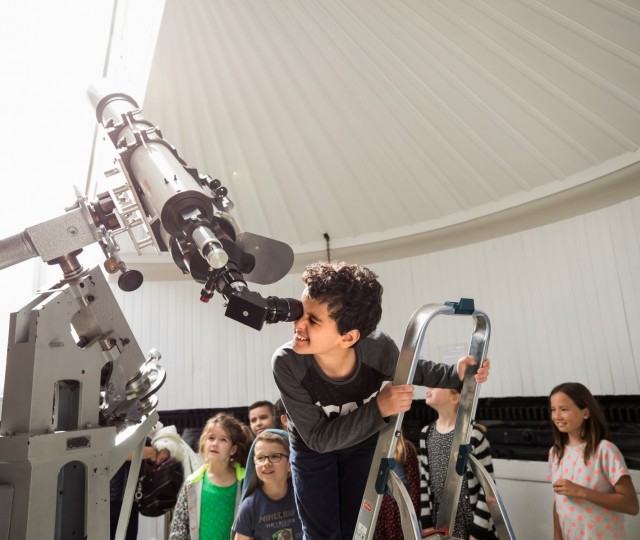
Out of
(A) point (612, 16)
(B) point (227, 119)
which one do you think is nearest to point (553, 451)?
(A) point (612, 16)

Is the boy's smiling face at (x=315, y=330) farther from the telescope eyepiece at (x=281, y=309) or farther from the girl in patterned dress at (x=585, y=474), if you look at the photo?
the girl in patterned dress at (x=585, y=474)

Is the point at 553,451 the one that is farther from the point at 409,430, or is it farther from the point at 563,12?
the point at 563,12

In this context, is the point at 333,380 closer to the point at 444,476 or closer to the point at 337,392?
the point at 337,392

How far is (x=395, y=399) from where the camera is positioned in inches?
62.9

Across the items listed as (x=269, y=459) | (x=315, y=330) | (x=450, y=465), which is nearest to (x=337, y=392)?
(x=315, y=330)

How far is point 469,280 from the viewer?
529cm

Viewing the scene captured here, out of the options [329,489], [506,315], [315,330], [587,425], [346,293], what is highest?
[506,315]

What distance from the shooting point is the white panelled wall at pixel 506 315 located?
14.0 ft

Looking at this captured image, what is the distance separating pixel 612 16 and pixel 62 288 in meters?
3.48

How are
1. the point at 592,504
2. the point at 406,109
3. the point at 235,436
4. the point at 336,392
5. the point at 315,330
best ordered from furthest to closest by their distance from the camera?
the point at 406,109, the point at 235,436, the point at 592,504, the point at 336,392, the point at 315,330

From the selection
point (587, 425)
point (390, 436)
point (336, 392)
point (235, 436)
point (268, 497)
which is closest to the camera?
point (390, 436)

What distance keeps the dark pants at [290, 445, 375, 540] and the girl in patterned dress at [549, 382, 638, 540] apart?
1518mm

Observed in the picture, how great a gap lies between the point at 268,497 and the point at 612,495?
1818 millimetres

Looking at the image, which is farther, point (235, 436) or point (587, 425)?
point (235, 436)
